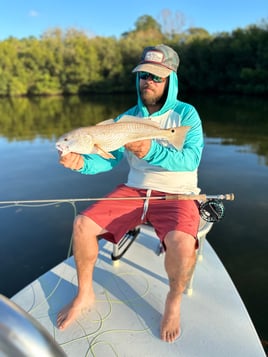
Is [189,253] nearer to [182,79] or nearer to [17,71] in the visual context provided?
[182,79]

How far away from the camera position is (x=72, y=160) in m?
2.33

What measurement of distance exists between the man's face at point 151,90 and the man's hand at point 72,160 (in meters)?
0.84

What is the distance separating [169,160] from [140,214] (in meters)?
0.50

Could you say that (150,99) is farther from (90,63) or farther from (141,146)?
(90,63)

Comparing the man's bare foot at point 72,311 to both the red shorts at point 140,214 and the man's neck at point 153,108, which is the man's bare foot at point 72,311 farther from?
the man's neck at point 153,108

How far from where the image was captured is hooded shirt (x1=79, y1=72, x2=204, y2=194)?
7.76 feet

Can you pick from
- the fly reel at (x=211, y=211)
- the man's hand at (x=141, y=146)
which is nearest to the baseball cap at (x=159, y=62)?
the man's hand at (x=141, y=146)

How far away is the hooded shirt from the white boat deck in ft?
2.53

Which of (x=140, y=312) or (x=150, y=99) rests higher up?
(x=150, y=99)

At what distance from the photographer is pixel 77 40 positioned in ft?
147

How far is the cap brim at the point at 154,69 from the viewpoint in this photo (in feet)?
8.75

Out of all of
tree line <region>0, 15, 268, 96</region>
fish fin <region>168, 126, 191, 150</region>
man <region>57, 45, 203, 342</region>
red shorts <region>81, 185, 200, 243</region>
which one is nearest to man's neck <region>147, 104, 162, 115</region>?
man <region>57, 45, 203, 342</region>

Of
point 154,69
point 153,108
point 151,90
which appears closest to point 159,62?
point 154,69

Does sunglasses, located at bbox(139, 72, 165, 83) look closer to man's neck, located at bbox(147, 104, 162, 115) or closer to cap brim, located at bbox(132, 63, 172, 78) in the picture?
cap brim, located at bbox(132, 63, 172, 78)
